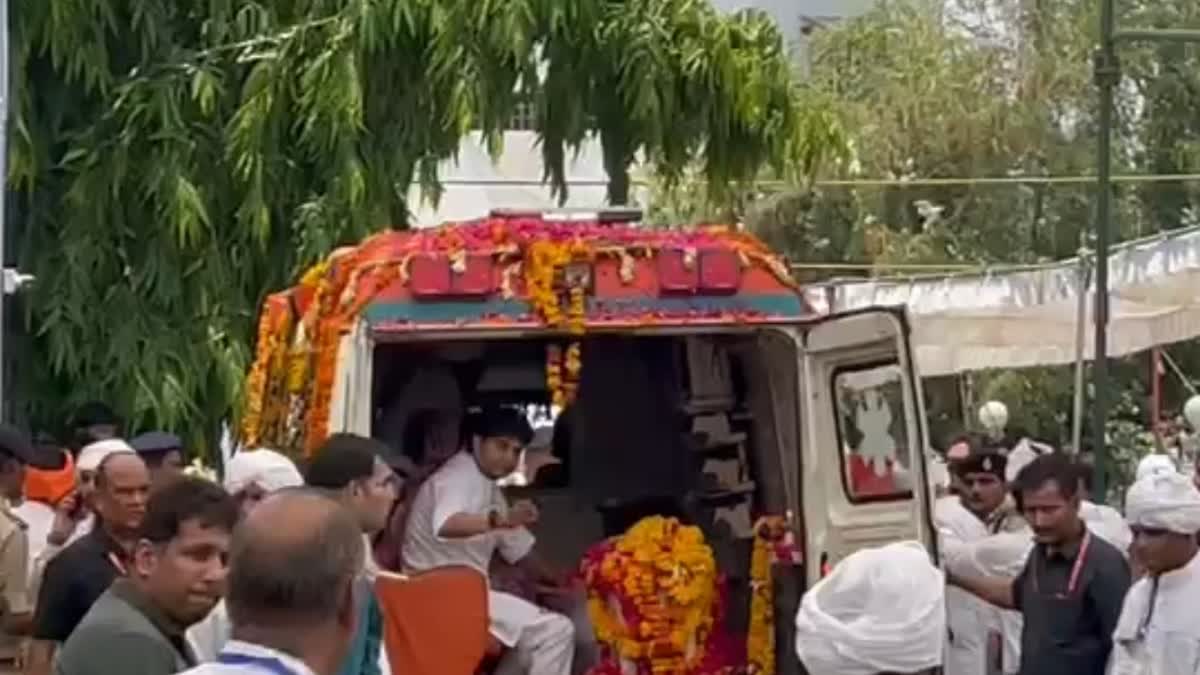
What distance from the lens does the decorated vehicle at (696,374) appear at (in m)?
10.9

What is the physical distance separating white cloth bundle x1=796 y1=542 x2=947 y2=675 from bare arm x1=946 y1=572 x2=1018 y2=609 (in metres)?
4.98

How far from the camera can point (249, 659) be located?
4.22 meters

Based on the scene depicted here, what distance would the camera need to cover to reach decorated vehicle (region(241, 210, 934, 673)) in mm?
10883

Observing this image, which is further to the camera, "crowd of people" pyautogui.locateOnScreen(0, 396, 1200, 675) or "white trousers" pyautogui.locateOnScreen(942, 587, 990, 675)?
"white trousers" pyautogui.locateOnScreen(942, 587, 990, 675)

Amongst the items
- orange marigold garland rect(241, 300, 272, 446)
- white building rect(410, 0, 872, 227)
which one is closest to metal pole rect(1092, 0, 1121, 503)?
orange marigold garland rect(241, 300, 272, 446)

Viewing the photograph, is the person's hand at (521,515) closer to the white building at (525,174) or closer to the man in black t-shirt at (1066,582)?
the man in black t-shirt at (1066,582)

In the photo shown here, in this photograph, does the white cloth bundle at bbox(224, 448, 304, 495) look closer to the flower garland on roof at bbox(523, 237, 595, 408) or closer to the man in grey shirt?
the man in grey shirt

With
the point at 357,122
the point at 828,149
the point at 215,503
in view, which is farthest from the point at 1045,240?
the point at 215,503

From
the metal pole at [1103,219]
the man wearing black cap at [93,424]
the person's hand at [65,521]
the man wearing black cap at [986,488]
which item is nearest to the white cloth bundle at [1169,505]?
the man wearing black cap at [986,488]

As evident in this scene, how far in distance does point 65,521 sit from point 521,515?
1.97m

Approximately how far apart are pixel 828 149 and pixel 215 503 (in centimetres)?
1258

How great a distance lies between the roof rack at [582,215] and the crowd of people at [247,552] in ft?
2.88

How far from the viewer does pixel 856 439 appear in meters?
11.6

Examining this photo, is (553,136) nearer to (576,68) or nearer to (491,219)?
(576,68)
